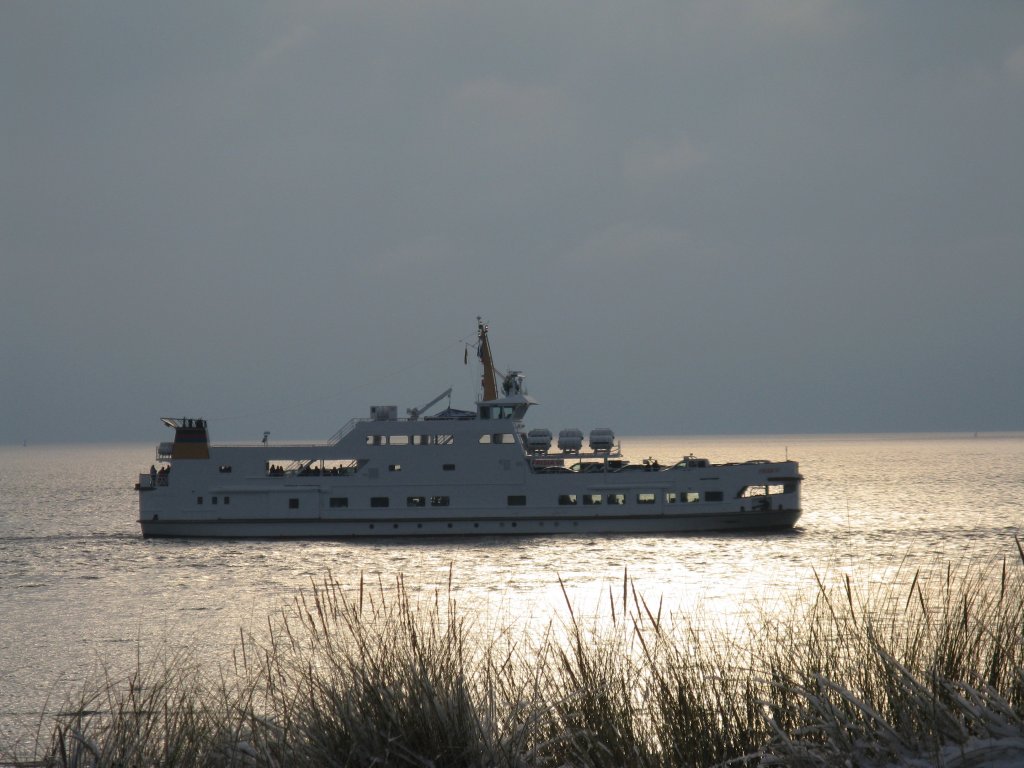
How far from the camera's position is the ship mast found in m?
44.0

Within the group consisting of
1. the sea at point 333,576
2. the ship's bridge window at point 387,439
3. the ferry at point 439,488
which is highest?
the ship's bridge window at point 387,439

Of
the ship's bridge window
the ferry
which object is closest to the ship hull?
the ferry

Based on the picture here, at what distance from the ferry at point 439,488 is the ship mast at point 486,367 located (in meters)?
2.22

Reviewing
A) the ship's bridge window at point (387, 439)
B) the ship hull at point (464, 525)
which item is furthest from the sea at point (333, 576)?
the ship's bridge window at point (387, 439)

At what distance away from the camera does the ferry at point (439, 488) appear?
40500 mm

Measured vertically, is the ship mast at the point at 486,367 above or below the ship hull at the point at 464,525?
above

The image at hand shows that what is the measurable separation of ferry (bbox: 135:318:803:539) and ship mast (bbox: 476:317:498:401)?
7.29ft

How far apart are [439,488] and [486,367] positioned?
7091mm

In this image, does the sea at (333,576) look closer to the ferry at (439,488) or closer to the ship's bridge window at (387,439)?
the ferry at (439,488)

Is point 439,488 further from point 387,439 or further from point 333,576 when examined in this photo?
point 333,576

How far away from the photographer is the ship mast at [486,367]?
44.0 metres

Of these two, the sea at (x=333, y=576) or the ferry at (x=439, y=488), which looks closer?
the sea at (x=333, y=576)

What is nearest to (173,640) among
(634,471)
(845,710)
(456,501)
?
(845,710)

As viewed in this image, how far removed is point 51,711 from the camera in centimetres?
1438
